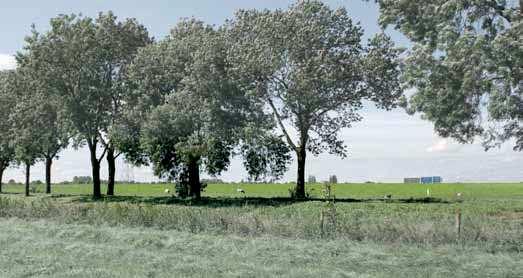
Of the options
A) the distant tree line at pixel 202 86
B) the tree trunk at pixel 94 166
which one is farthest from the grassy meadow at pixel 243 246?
the tree trunk at pixel 94 166

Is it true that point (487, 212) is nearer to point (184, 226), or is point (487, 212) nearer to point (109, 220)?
point (184, 226)

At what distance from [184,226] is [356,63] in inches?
1121

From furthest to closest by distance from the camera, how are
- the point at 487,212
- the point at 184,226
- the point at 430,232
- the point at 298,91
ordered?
the point at 298,91, the point at 487,212, the point at 184,226, the point at 430,232

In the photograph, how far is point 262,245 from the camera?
63.4ft

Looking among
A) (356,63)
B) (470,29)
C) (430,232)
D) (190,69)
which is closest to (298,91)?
(356,63)

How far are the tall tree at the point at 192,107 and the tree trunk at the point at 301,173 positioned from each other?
5.88 feet

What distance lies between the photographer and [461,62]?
23828 mm

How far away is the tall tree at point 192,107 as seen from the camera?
48.3 m

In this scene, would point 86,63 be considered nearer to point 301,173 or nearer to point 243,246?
point 301,173

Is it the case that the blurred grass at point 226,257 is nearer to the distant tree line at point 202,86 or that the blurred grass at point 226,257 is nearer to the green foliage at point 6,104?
the distant tree line at point 202,86

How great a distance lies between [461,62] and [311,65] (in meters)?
24.6

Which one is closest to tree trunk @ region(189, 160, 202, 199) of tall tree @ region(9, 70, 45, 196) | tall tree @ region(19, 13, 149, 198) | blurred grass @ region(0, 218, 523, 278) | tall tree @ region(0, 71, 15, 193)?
tall tree @ region(19, 13, 149, 198)

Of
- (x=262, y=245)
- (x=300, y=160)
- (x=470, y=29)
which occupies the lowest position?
(x=262, y=245)

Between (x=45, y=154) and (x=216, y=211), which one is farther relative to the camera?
(x=45, y=154)
